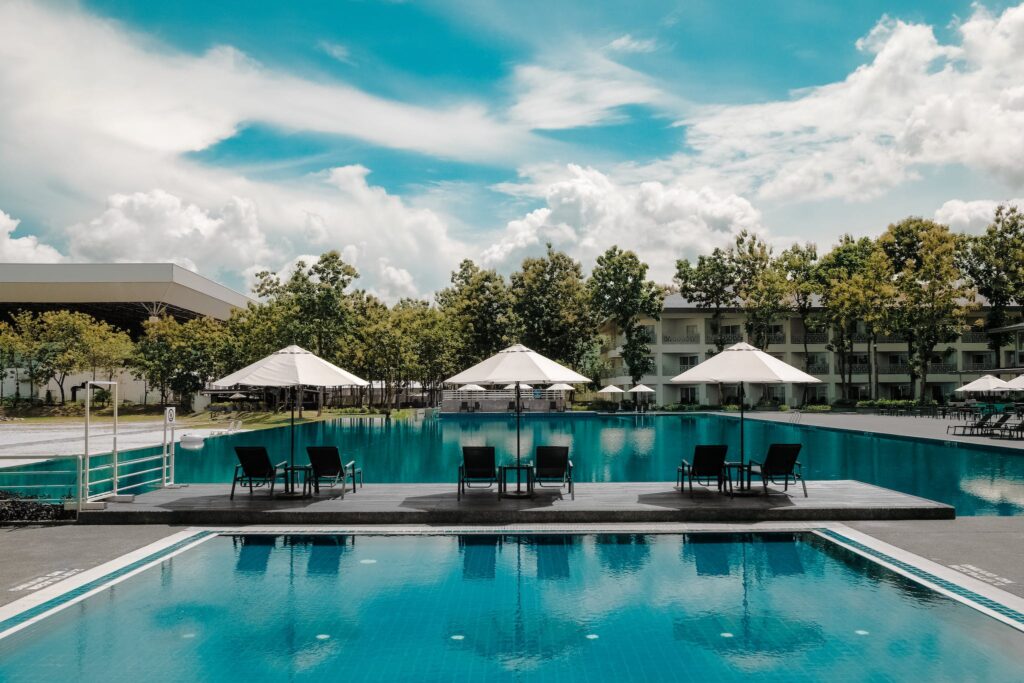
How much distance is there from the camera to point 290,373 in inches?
450

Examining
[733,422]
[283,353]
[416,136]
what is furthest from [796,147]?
[733,422]

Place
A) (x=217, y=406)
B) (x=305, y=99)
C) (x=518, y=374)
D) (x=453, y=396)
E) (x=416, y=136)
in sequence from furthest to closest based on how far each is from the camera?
1. (x=217, y=406)
2. (x=453, y=396)
3. (x=416, y=136)
4. (x=305, y=99)
5. (x=518, y=374)

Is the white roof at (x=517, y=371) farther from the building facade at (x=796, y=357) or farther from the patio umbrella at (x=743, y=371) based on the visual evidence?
the building facade at (x=796, y=357)

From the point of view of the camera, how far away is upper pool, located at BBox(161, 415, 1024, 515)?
1574 cm

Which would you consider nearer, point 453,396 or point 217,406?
point 453,396

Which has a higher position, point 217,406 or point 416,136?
point 416,136

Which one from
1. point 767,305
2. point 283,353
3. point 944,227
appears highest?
point 944,227

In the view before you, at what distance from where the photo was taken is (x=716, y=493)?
38.2 ft

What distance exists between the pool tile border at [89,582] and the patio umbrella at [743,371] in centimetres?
730

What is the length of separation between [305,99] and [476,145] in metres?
5.05

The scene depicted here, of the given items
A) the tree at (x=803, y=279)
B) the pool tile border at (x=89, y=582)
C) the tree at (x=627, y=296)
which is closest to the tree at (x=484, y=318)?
the tree at (x=627, y=296)

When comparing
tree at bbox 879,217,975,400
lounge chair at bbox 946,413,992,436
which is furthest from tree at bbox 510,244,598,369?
lounge chair at bbox 946,413,992,436

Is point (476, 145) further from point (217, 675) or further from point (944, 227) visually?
point (944, 227)

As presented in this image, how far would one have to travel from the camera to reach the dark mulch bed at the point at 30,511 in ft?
33.5
